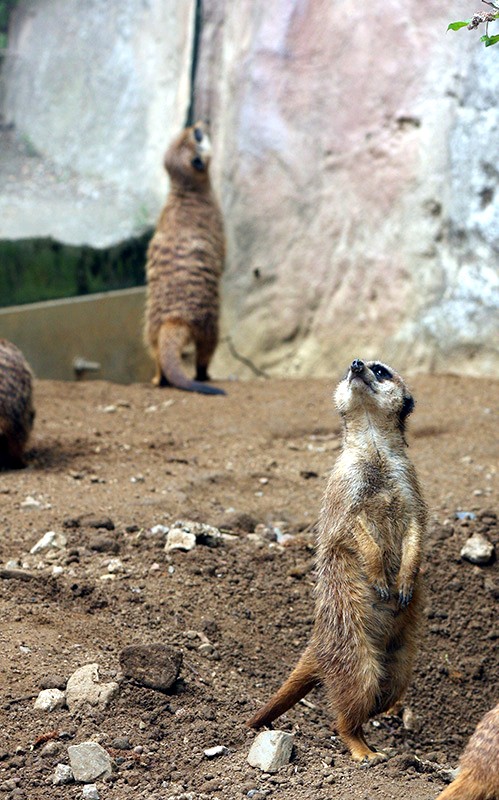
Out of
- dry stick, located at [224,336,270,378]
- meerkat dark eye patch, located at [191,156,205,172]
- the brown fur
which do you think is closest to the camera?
the brown fur

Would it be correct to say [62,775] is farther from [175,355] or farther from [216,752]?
[175,355]

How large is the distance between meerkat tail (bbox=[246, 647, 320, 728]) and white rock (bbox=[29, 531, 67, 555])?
1086 millimetres

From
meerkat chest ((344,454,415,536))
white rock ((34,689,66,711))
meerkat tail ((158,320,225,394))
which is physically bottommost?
meerkat tail ((158,320,225,394))

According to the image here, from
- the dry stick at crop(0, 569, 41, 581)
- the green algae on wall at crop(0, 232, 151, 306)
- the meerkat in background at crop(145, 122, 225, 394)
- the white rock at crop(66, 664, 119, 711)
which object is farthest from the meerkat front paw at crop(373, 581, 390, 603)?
the green algae on wall at crop(0, 232, 151, 306)

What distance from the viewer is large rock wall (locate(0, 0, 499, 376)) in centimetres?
620

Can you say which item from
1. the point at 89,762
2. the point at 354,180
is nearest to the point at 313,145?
the point at 354,180

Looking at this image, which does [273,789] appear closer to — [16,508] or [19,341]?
[16,508]

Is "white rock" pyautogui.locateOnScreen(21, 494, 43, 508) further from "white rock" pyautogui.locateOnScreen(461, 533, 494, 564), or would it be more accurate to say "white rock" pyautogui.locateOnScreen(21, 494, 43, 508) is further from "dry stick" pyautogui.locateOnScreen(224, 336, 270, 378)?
"dry stick" pyautogui.locateOnScreen(224, 336, 270, 378)

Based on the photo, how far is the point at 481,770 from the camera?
6.25ft

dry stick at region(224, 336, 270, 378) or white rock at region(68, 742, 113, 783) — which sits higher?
white rock at region(68, 742, 113, 783)

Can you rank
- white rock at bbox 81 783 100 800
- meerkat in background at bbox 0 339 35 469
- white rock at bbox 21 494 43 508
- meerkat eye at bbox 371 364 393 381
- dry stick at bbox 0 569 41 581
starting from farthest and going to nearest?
meerkat in background at bbox 0 339 35 469 → white rock at bbox 21 494 43 508 → dry stick at bbox 0 569 41 581 → meerkat eye at bbox 371 364 393 381 → white rock at bbox 81 783 100 800

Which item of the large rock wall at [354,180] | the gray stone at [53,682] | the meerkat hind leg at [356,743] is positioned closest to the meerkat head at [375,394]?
the meerkat hind leg at [356,743]

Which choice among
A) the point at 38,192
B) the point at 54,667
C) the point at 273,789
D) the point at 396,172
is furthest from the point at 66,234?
the point at 273,789

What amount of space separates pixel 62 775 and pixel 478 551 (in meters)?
1.83
